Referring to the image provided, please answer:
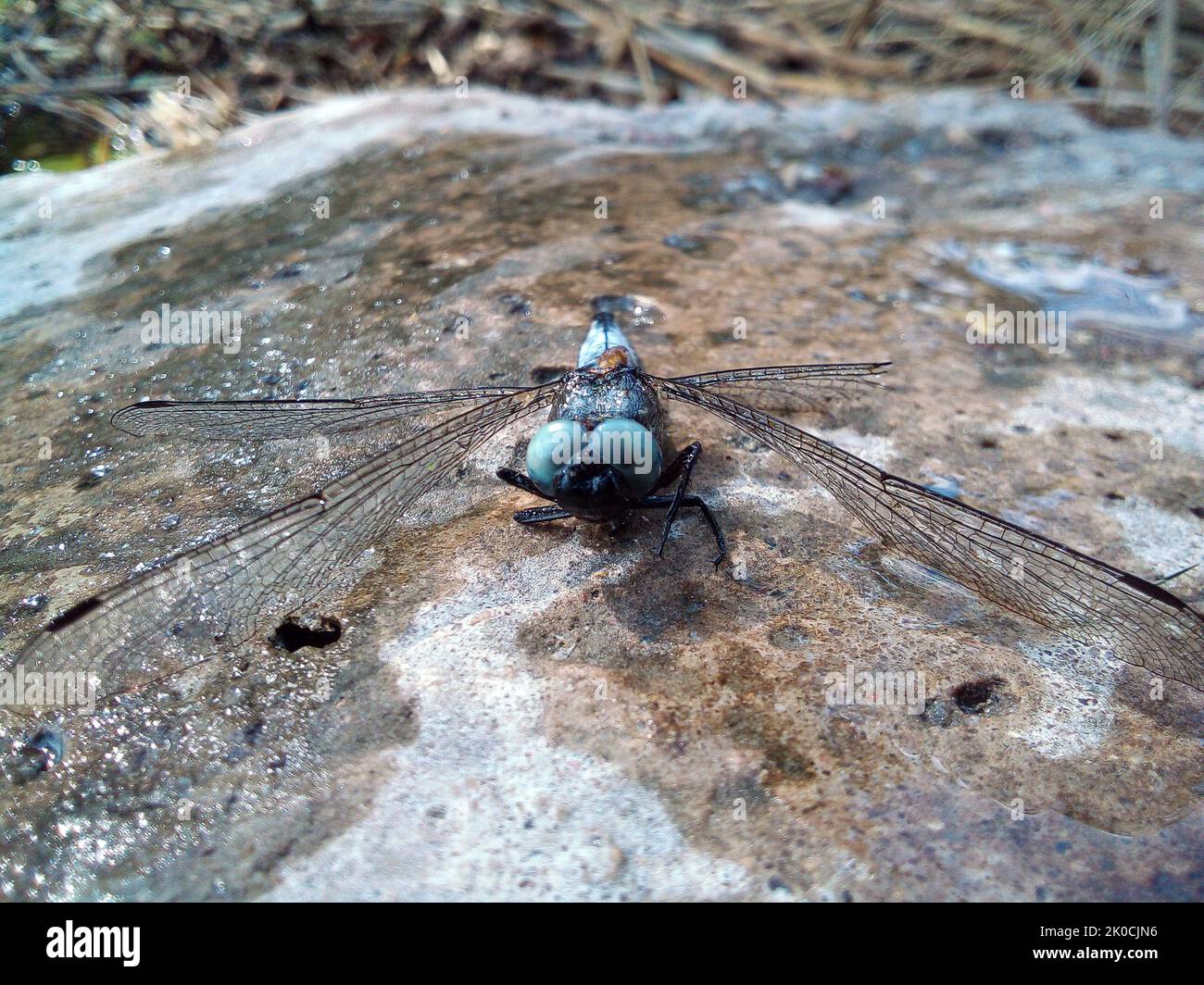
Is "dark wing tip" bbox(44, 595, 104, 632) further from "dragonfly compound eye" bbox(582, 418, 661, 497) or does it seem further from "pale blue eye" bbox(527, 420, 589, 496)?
"dragonfly compound eye" bbox(582, 418, 661, 497)

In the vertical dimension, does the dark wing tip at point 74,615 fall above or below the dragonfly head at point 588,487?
below

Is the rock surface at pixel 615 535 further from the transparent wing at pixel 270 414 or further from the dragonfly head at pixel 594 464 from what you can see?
the dragonfly head at pixel 594 464

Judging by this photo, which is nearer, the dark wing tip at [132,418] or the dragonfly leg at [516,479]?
the dragonfly leg at [516,479]

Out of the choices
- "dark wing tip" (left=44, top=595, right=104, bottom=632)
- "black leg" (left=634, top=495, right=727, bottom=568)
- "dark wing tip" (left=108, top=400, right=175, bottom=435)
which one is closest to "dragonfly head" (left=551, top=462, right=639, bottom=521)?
"black leg" (left=634, top=495, right=727, bottom=568)

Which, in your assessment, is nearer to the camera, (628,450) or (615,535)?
(628,450)

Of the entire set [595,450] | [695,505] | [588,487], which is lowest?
[695,505]

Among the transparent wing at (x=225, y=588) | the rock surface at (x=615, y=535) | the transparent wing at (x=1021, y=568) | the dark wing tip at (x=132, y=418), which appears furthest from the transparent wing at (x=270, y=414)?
the transparent wing at (x=1021, y=568)

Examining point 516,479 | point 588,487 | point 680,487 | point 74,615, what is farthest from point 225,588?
point 680,487

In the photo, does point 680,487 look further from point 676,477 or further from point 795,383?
point 795,383
